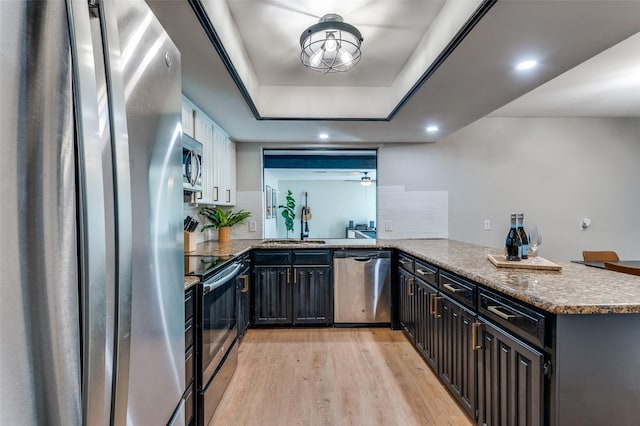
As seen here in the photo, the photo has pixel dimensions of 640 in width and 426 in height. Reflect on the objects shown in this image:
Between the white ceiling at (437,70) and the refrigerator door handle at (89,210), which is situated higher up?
the white ceiling at (437,70)

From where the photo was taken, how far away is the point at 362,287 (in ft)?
11.1

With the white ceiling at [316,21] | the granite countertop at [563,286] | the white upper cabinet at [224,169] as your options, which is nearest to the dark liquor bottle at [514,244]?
the granite countertop at [563,286]

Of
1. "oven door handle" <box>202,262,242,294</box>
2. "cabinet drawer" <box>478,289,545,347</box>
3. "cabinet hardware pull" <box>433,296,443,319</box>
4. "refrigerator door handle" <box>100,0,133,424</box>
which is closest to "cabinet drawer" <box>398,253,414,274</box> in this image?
"cabinet hardware pull" <box>433,296,443,319</box>

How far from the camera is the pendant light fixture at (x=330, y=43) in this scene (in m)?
1.85

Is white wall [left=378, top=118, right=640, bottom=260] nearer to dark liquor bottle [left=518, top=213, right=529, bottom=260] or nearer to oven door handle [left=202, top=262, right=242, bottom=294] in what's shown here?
dark liquor bottle [left=518, top=213, right=529, bottom=260]

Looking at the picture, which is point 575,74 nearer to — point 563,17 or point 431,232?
point 563,17

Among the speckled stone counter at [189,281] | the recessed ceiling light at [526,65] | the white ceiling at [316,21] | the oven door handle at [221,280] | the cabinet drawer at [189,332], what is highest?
the white ceiling at [316,21]

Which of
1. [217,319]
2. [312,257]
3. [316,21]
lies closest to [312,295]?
[312,257]

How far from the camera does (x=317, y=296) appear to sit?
3383mm

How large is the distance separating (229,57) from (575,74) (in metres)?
2.89

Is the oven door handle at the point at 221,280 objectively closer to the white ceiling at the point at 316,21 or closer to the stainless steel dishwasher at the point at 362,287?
the stainless steel dishwasher at the point at 362,287

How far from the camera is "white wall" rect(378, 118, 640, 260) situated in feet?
13.1

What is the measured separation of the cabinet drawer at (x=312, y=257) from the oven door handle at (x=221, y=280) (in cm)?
100

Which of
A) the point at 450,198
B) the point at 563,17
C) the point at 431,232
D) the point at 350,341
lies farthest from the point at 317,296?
the point at 563,17
